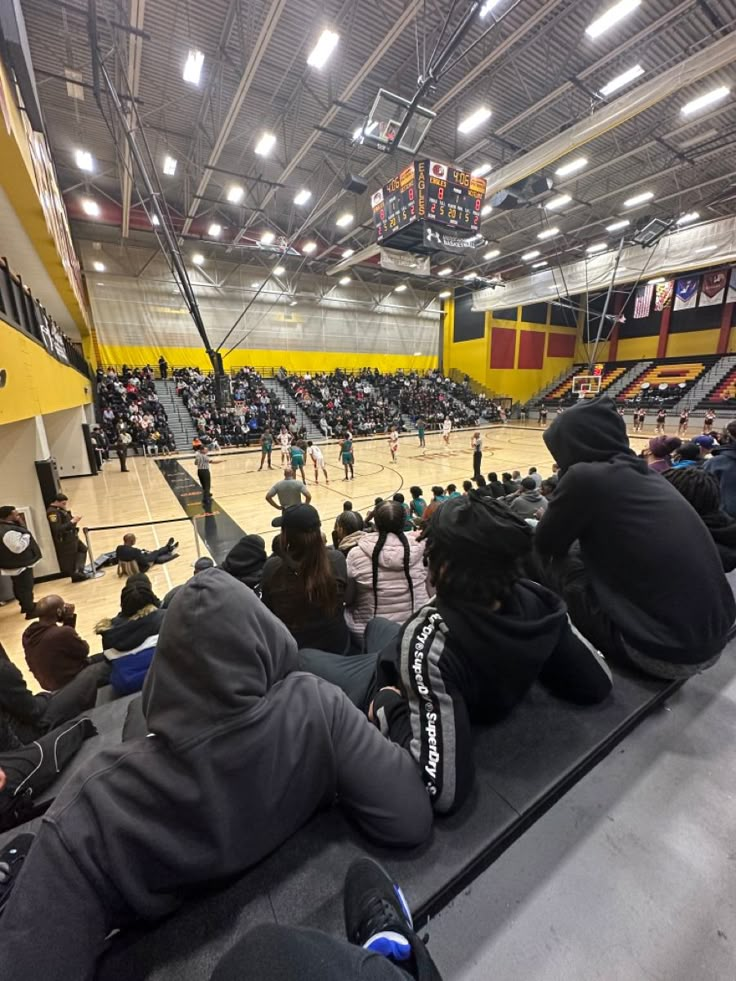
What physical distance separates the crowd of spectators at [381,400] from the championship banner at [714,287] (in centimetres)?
1361

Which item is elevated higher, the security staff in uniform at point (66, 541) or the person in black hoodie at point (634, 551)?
the person in black hoodie at point (634, 551)

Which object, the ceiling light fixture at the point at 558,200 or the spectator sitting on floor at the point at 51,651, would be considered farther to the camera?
the ceiling light fixture at the point at 558,200

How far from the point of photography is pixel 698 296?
25141mm

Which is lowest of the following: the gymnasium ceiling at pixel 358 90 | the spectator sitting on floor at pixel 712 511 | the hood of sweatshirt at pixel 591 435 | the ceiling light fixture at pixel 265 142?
the spectator sitting on floor at pixel 712 511

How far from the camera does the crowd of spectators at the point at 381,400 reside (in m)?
24.2

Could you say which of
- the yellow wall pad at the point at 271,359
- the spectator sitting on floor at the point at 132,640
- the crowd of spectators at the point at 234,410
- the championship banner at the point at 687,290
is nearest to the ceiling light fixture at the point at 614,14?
the spectator sitting on floor at the point at 132,640

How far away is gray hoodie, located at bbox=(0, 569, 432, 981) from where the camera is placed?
78 cm

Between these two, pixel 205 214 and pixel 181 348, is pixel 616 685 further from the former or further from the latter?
pixel 181 348

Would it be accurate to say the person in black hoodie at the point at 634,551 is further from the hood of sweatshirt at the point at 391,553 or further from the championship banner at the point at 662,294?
the championship banner at the point at 662,294

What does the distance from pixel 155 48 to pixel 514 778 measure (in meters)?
14.3

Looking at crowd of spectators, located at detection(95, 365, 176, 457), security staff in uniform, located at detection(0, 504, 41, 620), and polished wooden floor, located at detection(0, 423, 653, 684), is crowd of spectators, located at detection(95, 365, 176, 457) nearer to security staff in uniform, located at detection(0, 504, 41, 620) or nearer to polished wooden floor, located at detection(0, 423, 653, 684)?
polished wooden floor, located at detection(0, 423, 653, 684)

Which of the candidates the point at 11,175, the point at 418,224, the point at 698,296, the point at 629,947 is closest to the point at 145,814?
the point at 629,947

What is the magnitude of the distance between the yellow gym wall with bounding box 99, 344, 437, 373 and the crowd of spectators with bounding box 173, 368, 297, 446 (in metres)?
1.13

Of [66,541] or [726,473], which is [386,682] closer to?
[726,473]
